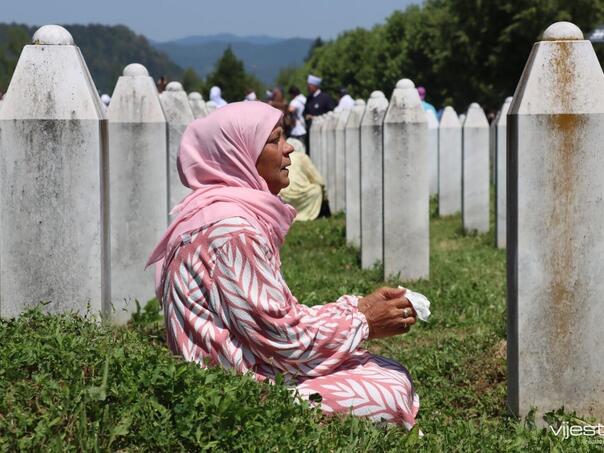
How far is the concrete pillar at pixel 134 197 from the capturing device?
925cm

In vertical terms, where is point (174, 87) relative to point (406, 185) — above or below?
above

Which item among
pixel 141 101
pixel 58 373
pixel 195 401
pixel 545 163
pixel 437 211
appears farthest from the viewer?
pixel 437 211

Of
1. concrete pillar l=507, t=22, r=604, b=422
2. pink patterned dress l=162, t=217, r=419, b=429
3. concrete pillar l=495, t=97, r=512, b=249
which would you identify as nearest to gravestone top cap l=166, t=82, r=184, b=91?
concrete pillar l=495, t=97, r=512, b=249

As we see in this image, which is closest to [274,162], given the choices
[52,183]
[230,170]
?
[230,170]

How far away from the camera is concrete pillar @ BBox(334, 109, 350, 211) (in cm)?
1830

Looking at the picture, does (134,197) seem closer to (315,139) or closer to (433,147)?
(433,147)

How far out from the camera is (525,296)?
19.1 feet

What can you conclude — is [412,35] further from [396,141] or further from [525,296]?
[525,296]

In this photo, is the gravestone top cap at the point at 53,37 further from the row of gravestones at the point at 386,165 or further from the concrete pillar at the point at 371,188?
the concrete pillar at the point at 371,188

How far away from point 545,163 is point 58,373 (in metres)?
2.58

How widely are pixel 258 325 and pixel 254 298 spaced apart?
12 centimetres

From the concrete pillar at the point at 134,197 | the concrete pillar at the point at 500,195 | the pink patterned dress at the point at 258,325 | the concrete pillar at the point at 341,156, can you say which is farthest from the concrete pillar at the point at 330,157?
the pink patterned dress at the point at 258,325

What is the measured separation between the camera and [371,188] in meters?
12.7

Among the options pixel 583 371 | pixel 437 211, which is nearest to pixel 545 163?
pixel 583 371
